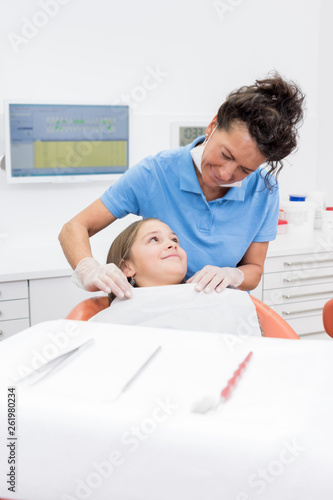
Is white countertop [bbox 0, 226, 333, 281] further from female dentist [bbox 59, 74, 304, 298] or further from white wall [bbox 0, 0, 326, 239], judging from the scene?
female dentist [bbox 59, 74, 304, 298]

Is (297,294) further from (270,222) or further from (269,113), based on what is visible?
(269,113)

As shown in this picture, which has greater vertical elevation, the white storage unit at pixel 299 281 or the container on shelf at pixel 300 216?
the container on shelf at pixel 300 216

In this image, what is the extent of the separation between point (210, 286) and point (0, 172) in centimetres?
148

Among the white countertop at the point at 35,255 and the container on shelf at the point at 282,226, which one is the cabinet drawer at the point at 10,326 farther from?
the container on shelf at the point at 282,226

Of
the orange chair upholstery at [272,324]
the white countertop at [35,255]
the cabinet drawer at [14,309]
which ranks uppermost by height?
the orange chair upholstery at [272,324]

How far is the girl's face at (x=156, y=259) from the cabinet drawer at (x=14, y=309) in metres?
0.81

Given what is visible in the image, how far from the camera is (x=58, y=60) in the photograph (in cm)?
251

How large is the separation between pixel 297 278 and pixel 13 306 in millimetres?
1344

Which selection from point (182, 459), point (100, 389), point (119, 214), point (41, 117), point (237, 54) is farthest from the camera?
point (237, 54)

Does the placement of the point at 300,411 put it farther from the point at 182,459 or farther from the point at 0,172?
the point at 0,172

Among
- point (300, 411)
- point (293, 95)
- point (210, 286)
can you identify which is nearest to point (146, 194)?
point (210, 286)

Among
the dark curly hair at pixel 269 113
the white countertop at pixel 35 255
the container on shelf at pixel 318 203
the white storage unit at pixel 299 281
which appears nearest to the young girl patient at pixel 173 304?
the dark curly hair at pixel 269 113

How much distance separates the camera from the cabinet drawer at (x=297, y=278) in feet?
8.62

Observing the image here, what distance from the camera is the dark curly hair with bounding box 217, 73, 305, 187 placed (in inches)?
52.6
